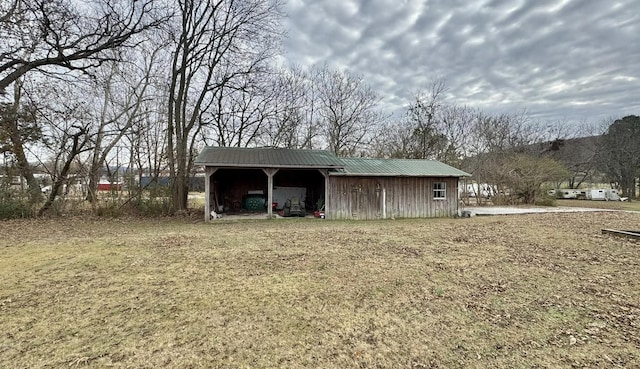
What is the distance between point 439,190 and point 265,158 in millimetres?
7948

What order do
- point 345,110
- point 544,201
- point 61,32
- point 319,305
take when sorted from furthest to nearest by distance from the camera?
1. point 345,110
2. point 544,201
3. point 61,32
4. point 319,305

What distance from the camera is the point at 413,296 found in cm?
411

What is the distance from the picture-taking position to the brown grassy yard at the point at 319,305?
2.75 metres

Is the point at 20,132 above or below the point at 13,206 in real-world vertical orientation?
above

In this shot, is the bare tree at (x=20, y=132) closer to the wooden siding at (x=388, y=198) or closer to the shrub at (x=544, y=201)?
the wooden siding at (x=388, y=198)

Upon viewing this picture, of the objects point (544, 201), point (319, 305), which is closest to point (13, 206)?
point (319, 305)

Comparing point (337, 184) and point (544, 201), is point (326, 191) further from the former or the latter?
point (544, 201)

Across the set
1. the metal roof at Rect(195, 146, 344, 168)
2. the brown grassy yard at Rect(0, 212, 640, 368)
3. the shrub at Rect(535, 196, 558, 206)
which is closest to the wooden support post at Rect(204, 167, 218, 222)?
A: the metal roof at Rect(195, 146, 344, 168)

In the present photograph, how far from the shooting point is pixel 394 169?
14070 millimetres

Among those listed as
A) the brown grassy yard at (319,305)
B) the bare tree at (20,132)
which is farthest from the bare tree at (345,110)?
the brown grassy yard at (319,305)

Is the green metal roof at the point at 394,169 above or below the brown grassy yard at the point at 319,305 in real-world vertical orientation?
above

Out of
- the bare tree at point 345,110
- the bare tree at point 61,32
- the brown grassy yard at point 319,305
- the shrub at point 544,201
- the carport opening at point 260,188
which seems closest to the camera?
the brown grassy yard at point 319,305

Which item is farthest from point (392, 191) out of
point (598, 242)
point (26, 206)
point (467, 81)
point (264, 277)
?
point (26, 206)

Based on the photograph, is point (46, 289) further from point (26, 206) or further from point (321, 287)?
point (26, 206)
